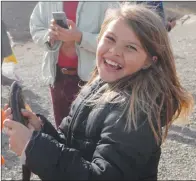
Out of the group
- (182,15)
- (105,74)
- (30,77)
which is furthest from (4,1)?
(105,74)

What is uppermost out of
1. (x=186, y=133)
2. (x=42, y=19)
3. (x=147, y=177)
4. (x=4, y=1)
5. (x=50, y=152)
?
(x=42, y=19)

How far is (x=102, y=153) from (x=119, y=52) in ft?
1.46

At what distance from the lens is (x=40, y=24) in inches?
102

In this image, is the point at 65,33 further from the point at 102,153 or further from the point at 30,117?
the point at 102,153

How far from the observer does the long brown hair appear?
59.6 inches

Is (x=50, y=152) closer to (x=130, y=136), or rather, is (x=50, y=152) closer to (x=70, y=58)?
(x=130, y=136)

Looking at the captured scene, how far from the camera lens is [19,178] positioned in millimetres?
3080

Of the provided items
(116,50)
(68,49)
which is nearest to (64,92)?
(68,49)

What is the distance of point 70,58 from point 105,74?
879 mm

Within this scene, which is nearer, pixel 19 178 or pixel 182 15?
pixel 19 178

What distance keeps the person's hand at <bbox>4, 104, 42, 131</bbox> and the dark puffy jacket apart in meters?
0.20

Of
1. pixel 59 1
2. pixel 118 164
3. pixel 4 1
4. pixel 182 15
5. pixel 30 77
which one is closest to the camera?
pixel 118 164

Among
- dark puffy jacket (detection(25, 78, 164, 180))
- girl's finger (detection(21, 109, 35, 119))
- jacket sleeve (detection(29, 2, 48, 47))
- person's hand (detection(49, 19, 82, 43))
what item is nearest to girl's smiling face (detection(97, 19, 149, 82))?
dark puffy jacket (detection(25, 78, 164, 180))

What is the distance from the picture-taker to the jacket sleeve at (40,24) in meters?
2.52
